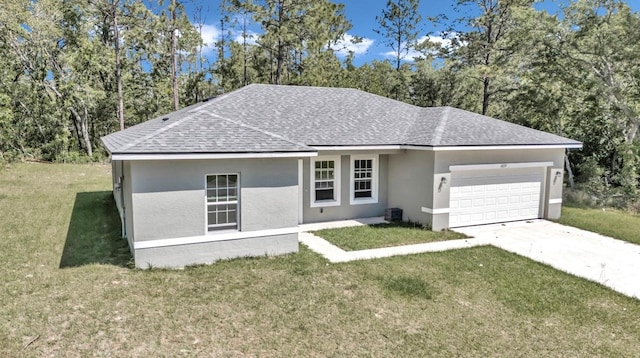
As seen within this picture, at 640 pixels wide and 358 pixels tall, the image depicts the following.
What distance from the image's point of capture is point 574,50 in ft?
65.9

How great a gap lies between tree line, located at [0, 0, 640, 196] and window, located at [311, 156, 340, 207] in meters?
14.3

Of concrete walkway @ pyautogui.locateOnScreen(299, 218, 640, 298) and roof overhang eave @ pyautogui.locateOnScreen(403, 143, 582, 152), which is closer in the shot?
concrete walkway @ pyautogui.locateOnScreen(299, 218, 640, 298)

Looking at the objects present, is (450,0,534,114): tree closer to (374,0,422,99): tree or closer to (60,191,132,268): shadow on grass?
(374,0,422,99): tree

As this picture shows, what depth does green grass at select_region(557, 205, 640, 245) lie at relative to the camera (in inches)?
488

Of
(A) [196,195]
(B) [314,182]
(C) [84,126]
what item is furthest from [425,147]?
(C) [84,126]

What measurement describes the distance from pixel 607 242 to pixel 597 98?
1205cm

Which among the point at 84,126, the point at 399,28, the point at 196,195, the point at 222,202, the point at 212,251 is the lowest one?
the point at 212,251

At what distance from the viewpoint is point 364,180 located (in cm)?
1420

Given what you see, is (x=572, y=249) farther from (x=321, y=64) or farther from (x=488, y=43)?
(x=488, y=43)

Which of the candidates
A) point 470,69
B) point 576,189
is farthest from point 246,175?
point 470,69

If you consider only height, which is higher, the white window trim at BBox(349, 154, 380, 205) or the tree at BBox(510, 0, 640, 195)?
the tree at BBox(510, 0, 640, 195)

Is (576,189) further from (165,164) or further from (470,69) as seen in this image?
(165,164)

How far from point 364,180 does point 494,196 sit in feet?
14.7

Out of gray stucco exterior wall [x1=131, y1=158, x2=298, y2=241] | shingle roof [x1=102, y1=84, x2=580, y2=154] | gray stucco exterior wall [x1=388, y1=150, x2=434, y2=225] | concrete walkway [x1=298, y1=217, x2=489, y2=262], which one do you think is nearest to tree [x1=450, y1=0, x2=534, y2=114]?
shingle roof [x1=102, y1=84, x2=580, y2=154]
